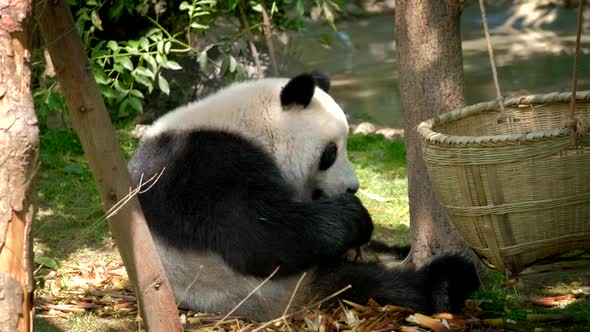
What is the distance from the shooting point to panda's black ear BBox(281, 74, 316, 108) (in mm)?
4059

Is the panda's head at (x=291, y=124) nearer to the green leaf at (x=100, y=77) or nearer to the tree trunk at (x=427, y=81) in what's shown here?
the tree trunk at (x=427, y=81)

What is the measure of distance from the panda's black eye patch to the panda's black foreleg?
0.65 meters

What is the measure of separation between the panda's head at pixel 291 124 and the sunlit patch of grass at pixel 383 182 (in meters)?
1.19

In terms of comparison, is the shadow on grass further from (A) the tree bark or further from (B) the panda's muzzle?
(A) the tree bark

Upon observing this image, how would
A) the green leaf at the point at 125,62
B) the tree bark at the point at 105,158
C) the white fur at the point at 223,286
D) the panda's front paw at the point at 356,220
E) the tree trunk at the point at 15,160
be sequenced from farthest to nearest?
the green leaf at the point at 125,62 < the panda's front paw at the point at 356,220 < the white fur at the point at 223,286 < the tree bark at the point at 105,158 < the tree trunk at the point at 15,160

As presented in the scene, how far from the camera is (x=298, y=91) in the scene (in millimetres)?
4102

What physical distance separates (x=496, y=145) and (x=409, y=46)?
51.7 inches

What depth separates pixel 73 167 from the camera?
22.3 ft

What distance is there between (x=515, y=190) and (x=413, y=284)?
1.03m

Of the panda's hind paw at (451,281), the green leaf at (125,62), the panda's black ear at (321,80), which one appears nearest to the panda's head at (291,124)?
the panda's black ear at (321,80)

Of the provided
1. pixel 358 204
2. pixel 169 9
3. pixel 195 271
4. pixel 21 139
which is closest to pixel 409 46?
pixel 358 204

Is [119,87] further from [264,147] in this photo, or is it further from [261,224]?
[261,224]

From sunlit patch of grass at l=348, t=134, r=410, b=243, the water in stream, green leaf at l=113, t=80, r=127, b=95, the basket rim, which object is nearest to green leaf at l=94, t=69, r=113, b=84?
green leaf at l=113, t=80, r=127, b=95

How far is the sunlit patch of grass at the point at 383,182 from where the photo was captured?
5641mm
